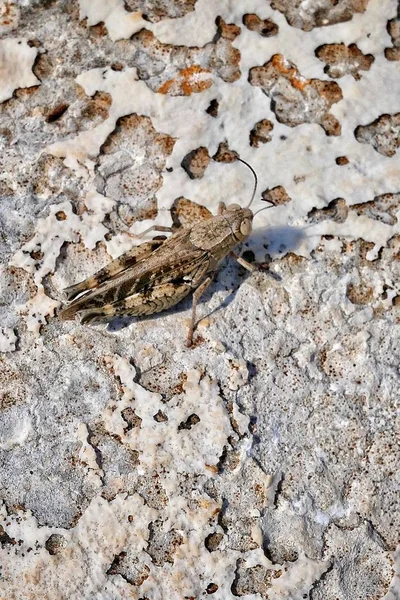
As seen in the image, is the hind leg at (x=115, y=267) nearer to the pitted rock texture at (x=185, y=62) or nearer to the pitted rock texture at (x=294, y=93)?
the pitted rock texture at (x=185, y=62)

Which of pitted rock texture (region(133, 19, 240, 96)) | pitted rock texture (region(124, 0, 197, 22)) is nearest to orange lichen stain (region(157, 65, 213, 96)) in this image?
pitted rock texture (region(133, 19, 240, 96))

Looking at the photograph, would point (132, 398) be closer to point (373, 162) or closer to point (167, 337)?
point (167, 337)

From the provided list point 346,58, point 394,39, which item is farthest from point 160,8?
point 394,39

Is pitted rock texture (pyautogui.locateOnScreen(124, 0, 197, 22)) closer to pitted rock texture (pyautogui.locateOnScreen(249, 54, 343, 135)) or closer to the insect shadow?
pitted rock texture (pyautogui.locateOnScreen(249, 54, 343, 135))

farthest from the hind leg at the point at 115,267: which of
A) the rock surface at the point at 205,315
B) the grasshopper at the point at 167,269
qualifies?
the rock surface at the point at 205,315

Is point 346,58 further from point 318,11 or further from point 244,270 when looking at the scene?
point 244,270

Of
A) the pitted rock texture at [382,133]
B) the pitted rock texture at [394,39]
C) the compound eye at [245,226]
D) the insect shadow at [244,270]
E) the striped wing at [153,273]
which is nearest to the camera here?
the striped wing at [153,273]
